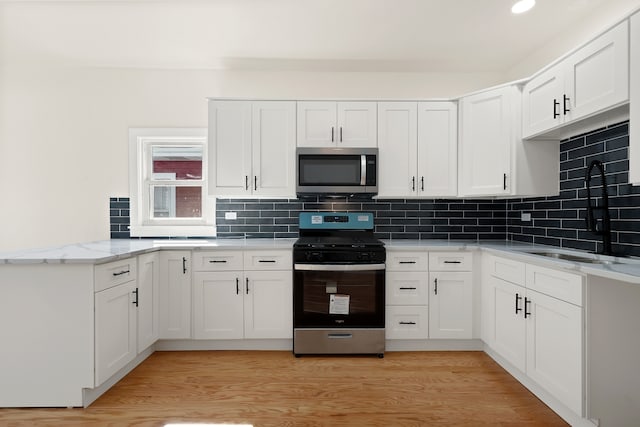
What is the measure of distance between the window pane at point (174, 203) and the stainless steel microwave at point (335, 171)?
1.23 m

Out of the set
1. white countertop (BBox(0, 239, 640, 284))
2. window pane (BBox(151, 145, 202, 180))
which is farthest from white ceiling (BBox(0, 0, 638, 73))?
white countertop (BBox(0, 239, 640, 284))

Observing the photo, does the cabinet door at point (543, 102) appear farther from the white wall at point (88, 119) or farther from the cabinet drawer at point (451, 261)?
the cabinet drawer at point (451, 261)

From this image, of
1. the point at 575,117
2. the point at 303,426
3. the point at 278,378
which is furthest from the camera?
the point at 278,378

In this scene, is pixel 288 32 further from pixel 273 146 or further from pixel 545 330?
pixel 545 330

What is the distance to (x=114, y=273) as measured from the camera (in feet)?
7.59

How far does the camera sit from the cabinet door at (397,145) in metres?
3.26

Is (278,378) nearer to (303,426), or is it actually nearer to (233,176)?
(303,426)

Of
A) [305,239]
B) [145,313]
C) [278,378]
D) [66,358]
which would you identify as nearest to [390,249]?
[305,239]

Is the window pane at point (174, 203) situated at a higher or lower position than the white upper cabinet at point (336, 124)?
lower

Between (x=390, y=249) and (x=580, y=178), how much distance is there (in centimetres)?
151

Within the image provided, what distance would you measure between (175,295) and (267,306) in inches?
30.8

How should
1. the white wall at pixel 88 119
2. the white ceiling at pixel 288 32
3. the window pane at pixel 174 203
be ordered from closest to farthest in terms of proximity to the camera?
the white ceiling at pixel 288 32, the white wall at pixel 88 119, the window pane at pixel 174 203

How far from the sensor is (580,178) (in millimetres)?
2623

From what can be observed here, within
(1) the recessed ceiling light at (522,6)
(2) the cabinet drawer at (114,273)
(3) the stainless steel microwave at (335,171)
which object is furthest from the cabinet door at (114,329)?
(1) the recessed ceiling light at (522,6)
